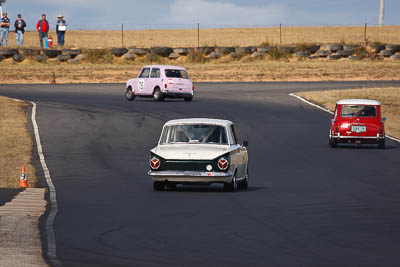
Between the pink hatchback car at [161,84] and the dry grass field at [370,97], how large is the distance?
5950mm

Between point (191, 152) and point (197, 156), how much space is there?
0.16 m

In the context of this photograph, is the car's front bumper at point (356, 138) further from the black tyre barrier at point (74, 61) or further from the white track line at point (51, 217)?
the black tyre barrier at point (74, 61)

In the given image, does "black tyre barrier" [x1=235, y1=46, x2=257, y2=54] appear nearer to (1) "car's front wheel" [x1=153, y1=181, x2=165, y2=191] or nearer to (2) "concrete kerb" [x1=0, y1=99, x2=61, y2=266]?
(2) "concrete kerb" [x1=0, y1=99, x2=61, y2=266]

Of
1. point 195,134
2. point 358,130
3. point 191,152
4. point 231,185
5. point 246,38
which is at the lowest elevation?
point 358,130

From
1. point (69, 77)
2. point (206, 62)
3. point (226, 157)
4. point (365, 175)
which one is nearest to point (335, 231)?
point (226, 157)

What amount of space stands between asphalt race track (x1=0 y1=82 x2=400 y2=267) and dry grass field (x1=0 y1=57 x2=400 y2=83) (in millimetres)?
19080

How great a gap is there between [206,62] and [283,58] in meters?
5.50

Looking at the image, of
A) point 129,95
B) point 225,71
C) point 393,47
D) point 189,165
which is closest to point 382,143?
point 189,165

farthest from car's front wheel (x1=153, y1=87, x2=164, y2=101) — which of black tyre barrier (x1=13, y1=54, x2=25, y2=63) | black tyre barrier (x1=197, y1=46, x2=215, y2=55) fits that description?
black tyre barrier (x1=197, y1=46, x2=215, y2=55)

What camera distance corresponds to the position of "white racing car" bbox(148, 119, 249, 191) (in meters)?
17.9

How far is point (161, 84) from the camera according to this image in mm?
42219

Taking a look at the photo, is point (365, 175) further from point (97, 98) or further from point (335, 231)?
point (97, 98)

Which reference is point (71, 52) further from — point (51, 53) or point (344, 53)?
point (344, 53)

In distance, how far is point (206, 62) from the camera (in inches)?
2581
